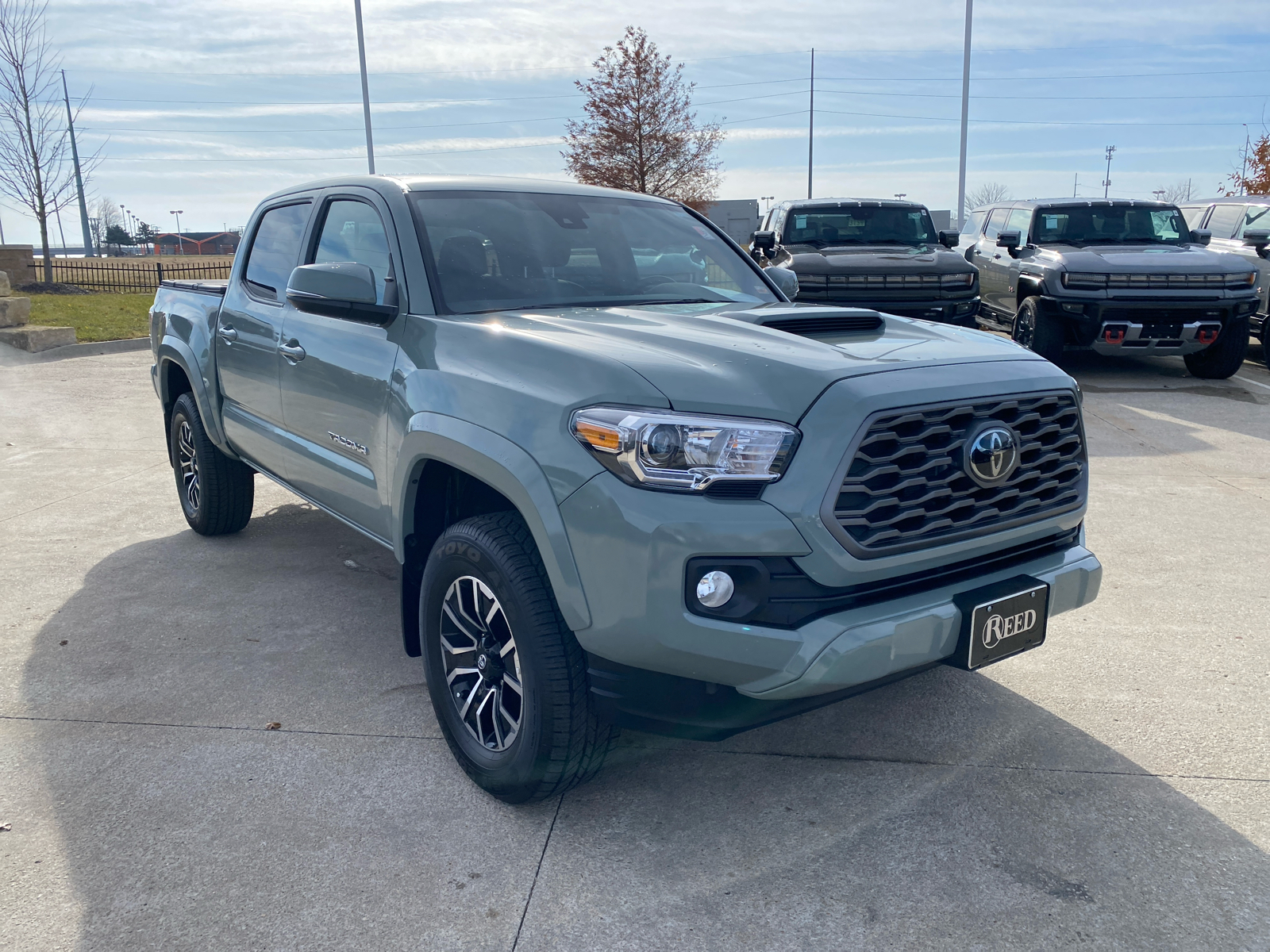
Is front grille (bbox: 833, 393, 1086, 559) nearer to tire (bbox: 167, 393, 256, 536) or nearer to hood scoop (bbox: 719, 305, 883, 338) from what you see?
hood scoop (bbox: 719, 305, 883, 338)

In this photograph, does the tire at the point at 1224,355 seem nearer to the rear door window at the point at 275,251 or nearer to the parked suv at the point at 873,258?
the parked suv at the point at 873,258

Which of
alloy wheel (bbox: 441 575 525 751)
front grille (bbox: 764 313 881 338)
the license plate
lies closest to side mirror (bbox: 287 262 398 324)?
alloy wheel (bbox: 441 575 525 751)

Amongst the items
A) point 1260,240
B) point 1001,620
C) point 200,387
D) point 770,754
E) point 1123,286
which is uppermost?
point 1260,240

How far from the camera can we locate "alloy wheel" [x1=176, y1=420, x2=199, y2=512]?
5688 mm

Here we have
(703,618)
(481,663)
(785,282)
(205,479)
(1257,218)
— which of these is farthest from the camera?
(1257,218)

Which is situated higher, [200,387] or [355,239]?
[355,239]

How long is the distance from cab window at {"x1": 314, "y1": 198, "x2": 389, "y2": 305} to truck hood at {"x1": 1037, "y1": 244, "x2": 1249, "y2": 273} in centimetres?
804

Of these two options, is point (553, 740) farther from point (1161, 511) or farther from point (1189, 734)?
point (1161, 511)

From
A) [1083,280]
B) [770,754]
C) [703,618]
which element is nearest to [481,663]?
[703,618]

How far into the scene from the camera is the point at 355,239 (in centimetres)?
398

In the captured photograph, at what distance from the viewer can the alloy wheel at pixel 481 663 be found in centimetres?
292

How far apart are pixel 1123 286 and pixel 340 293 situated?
8677 millimetres

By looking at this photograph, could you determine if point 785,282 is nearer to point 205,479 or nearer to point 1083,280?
point 205,479

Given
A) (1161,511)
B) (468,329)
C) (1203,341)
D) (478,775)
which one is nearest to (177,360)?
(468,329)
